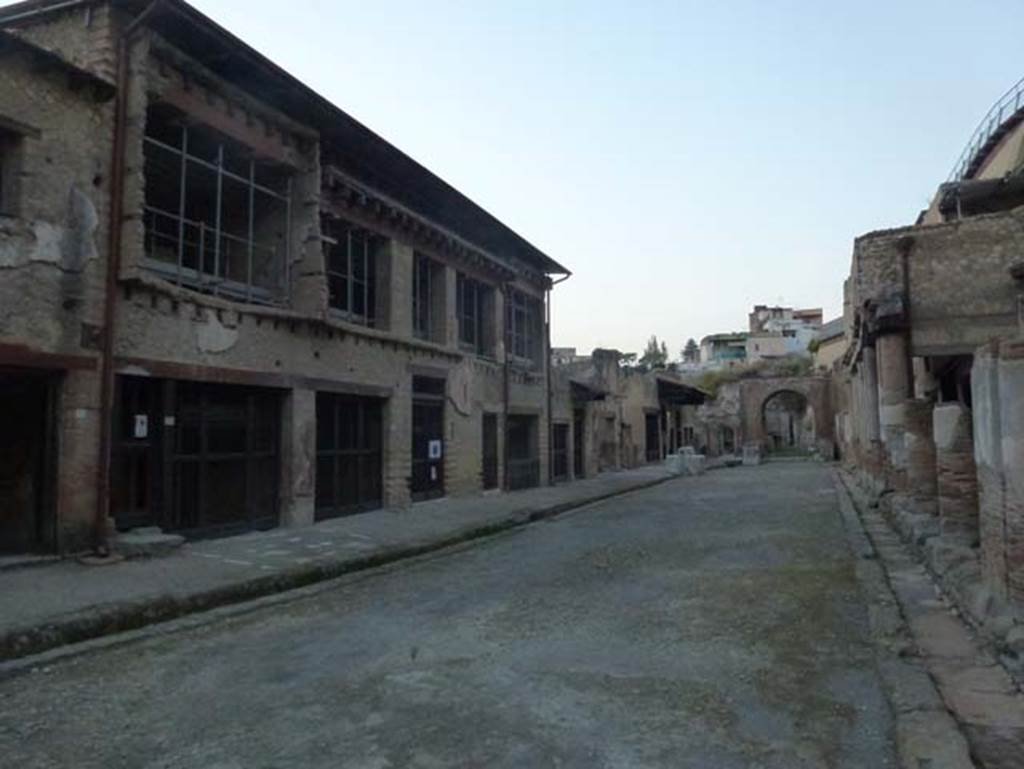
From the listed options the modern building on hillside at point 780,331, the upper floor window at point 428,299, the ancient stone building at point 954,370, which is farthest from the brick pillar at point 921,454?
the modern building on hillside at point 780,331

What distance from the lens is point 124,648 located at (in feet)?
19.7

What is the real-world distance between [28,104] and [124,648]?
6.00 metres

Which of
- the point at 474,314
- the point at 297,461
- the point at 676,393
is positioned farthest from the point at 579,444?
the point at 297,461

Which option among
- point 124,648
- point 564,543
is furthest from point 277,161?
point 124,648

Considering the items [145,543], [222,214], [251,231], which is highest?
[222,214]

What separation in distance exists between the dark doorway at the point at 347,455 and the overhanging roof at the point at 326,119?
4.26 m

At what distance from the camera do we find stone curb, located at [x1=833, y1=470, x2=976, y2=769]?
11.6 feet

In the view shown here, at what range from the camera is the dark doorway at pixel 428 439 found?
16.2 metres

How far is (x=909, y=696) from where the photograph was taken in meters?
4.38

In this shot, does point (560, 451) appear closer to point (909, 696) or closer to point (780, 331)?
point (909, 696)

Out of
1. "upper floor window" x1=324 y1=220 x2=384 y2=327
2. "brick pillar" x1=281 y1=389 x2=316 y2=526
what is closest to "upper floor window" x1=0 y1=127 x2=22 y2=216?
"brick pillar" x1=281 y1=389 x2=316 y2=526

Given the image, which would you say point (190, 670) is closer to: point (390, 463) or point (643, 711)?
point (643, 711)

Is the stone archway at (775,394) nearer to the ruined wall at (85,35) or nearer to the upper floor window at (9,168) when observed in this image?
the ruined wall at (85,35)

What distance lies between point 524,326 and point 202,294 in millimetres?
12532
